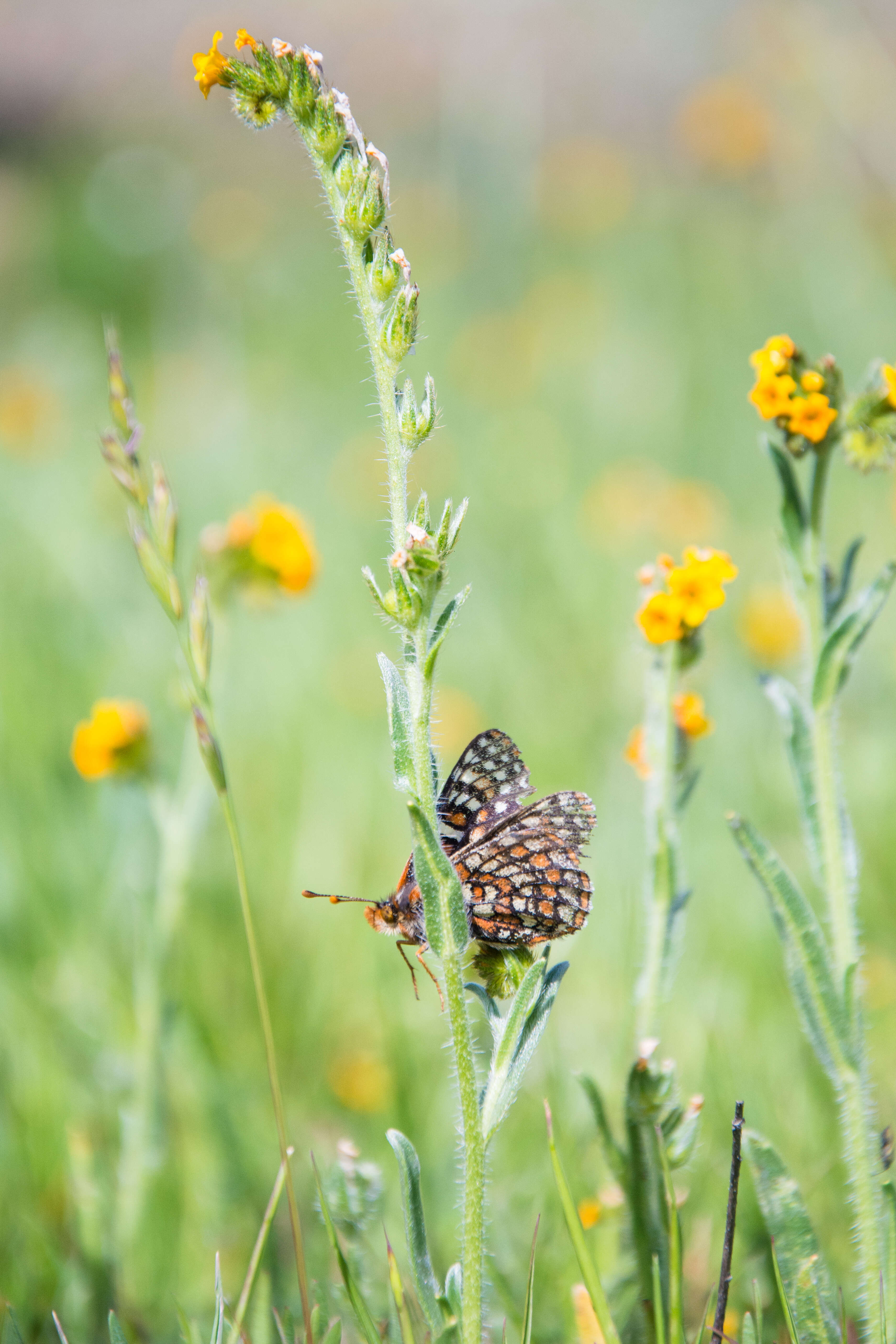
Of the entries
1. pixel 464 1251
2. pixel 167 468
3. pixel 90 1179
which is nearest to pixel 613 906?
pixel 90 1179

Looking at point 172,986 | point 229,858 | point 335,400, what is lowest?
point 172,986

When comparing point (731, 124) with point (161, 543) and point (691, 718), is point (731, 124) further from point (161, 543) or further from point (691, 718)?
point (161, 543)

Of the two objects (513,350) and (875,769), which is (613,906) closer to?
(875,769)

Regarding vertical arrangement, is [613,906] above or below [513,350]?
below

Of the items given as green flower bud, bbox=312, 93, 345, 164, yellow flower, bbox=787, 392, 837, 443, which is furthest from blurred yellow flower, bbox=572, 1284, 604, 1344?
green flower bud, bbox=312, 93, 345, 164

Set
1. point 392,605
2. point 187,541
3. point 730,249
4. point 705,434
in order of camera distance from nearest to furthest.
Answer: point 392,605 < point 187,541 < point 705,434 < point 730,249

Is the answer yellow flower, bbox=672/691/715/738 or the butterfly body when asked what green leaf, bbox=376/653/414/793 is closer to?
the butterfly body

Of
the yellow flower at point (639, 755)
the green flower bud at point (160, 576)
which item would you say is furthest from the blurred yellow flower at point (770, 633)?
the green flower bud at point (160, 576)
